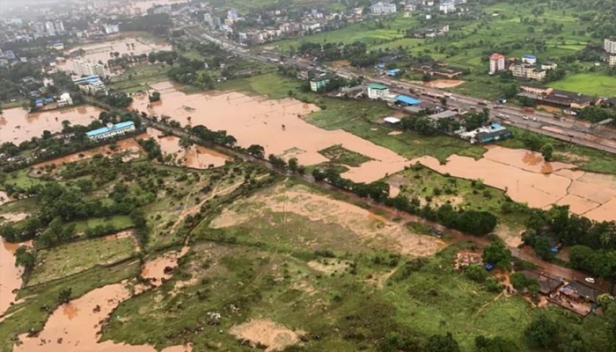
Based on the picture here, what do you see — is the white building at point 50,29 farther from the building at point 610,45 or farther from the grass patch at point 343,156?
the building at point 610,45

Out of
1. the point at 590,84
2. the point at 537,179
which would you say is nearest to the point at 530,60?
the point at 590,84

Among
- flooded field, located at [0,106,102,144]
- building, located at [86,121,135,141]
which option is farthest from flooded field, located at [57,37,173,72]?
building, located at [86,121,135,141]

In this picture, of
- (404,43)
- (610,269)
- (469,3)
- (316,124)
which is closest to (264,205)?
(316,124)

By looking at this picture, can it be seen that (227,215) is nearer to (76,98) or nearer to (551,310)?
(551,310)

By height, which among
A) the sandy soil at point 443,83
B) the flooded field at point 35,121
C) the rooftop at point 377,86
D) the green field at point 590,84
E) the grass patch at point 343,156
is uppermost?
the rooftop at point 377,86

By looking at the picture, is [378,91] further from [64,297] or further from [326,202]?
[64,297]

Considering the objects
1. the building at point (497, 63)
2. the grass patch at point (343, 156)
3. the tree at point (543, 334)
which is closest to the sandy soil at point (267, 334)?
the tree at point (543, 334)

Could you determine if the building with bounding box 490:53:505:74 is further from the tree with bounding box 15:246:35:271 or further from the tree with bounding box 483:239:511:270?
the tree with bounding box 15:246:35:271
